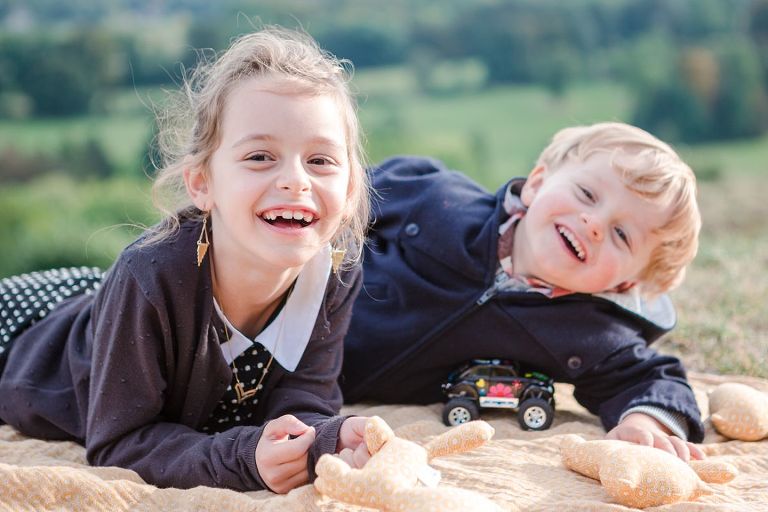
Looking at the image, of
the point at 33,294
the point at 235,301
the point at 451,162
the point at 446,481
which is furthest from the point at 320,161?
the point at 451,162

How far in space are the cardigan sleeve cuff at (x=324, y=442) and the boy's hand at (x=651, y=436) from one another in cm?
79

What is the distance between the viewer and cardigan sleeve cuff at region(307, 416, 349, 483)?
2018 mm

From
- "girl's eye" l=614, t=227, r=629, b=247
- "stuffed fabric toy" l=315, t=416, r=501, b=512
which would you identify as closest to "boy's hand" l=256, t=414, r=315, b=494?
"stuffed fabric toy" l=315, t=416, r=501, b=512

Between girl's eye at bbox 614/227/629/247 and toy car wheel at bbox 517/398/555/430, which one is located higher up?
girl's eye at bbox 614/227/629/247

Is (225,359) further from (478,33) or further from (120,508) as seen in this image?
(478,33)

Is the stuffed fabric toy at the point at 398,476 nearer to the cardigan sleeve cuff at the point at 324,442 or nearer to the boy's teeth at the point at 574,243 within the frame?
the cardigan sleeve cuff at the point at 324,442

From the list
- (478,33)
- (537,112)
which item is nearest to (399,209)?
(537,112)

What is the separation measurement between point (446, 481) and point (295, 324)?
1.77ft

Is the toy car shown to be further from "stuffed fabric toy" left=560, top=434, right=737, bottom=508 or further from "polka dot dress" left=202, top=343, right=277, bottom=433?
"polka dot dress" left=202, top=343, right=277, bottom=433

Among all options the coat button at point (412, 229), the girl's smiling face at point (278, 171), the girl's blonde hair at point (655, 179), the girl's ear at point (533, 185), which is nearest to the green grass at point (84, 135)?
the coat button at point (412, 229)

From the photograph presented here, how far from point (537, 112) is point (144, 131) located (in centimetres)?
354

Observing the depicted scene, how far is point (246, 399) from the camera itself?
245 centimetres

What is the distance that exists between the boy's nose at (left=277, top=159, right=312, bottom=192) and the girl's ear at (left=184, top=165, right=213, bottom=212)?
0.80 feet

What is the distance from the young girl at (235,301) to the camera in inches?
82.4
